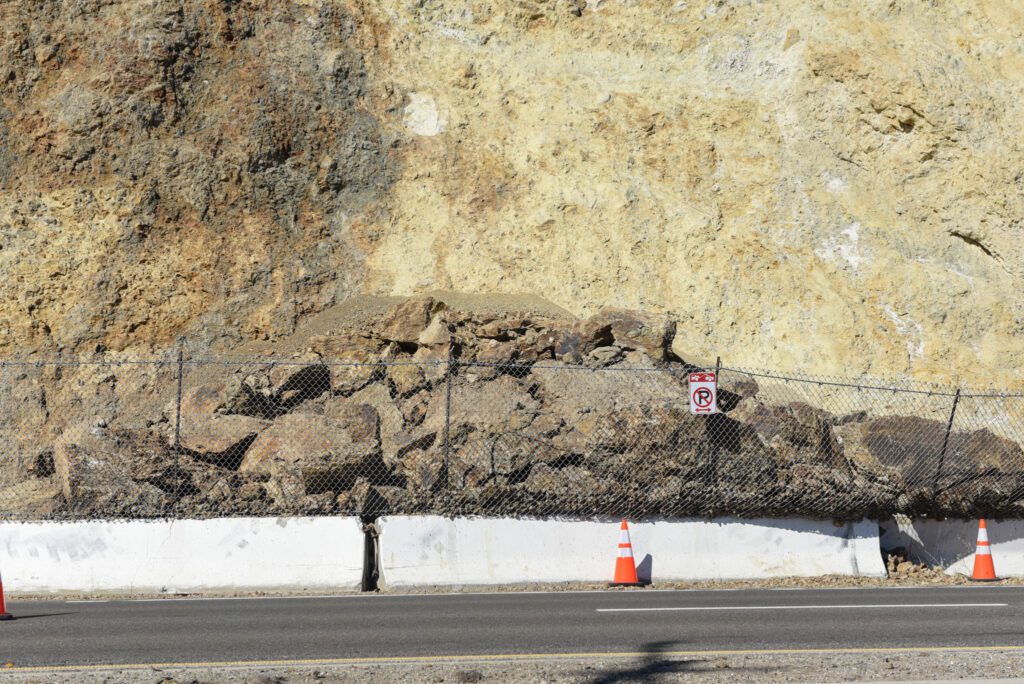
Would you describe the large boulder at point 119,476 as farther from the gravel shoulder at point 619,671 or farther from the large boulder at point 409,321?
the large boulder at point 409,321

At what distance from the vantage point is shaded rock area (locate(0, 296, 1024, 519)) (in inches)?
507

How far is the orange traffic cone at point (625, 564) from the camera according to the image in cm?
1223

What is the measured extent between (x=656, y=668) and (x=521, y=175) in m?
17.1

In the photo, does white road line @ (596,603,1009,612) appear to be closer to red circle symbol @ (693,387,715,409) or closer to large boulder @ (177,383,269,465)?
red circle symbol @ (693,387,715,409)

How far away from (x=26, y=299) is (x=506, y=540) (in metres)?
12.2

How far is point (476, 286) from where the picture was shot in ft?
72.9

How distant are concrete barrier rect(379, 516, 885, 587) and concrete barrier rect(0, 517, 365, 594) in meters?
0.61

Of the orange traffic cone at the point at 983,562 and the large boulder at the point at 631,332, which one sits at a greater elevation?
the large boulder at the point at 631,332

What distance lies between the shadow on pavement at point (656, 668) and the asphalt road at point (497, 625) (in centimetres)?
29

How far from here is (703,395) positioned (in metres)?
13.1

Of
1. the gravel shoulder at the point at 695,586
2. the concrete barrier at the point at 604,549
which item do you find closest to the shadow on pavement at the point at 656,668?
the gravel shoulder at the point at 695,586

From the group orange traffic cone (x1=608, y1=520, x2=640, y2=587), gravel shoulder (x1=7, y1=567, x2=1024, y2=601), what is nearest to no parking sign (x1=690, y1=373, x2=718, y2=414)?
orange traffic cone (x1=608, y1=520, x2=640, y2=587)

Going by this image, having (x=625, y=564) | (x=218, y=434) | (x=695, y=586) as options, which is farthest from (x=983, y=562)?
(x=218, y=434)

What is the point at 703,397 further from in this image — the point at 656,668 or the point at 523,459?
the point at 656,668
